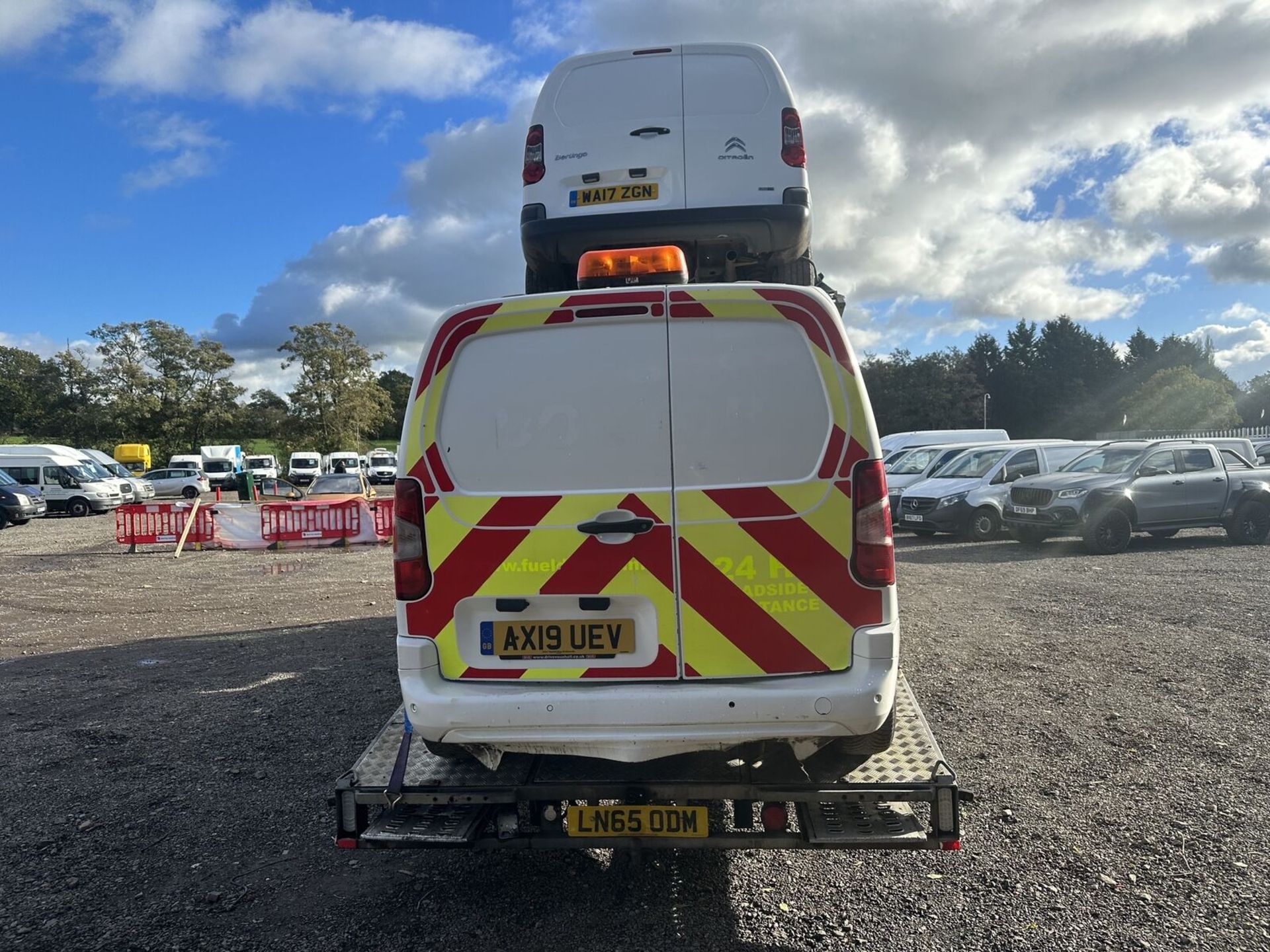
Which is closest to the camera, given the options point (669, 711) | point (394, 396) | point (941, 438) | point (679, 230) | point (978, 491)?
point (669, 711)

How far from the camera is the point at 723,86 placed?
588 centimetres

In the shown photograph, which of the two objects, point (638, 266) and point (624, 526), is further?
point (638, 266)

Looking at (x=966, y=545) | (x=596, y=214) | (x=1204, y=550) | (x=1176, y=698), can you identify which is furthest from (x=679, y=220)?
(x=1204, y=550)

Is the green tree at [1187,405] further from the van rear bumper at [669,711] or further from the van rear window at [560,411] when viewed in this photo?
the van rear window at [560,411]

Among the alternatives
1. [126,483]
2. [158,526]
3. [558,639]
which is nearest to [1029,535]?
[558,639]

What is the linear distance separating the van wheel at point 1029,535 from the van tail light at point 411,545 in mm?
13360

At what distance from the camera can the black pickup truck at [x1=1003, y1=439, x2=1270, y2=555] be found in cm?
1359

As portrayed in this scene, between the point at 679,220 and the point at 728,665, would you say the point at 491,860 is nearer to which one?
the point at 728,665

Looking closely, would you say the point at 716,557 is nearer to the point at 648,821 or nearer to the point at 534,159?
the point at 648,821

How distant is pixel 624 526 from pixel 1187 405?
68.6m

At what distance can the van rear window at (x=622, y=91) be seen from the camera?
5.87m

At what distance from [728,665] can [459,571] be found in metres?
1.00

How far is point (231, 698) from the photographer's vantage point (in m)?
6.52

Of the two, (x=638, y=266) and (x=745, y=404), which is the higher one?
(x=638, y=266)
